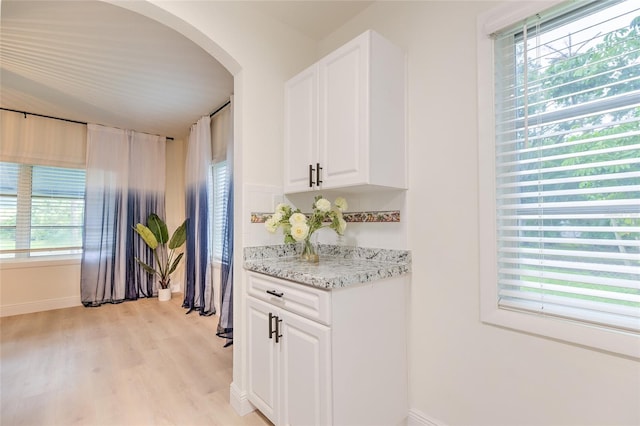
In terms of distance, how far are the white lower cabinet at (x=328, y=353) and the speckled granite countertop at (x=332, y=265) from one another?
2.0 inches

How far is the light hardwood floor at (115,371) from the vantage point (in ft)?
6.02

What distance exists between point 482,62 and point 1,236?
5544 mm

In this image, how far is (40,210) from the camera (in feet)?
13.2

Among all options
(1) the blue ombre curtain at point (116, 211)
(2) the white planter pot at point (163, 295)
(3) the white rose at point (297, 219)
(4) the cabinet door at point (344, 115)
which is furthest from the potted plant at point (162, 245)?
(4) the cabinet door at point (344, 115)

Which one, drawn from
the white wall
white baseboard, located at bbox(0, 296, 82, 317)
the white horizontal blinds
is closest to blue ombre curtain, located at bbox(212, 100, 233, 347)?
the white wall

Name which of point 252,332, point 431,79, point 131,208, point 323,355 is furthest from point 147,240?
point 431,79

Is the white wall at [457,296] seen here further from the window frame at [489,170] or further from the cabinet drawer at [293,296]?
the cabinet drawer at [293,296]

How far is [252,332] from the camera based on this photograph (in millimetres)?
1806

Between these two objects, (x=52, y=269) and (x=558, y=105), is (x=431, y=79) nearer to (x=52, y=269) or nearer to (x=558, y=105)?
(x=558, y=105)

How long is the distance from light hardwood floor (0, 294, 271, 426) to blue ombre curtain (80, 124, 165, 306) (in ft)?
2.15

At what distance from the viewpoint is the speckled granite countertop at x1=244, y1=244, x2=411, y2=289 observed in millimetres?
1376

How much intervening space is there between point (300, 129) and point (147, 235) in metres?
3.60

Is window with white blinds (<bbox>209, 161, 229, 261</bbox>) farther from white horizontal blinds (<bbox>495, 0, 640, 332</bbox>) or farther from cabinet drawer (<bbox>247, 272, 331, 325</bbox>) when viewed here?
white horizontal blinds (<bbox>495, 0, 640, 332</bbox>)

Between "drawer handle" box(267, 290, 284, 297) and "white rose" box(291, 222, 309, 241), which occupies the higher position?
"white rose" box(291, 222, 309, 241)
